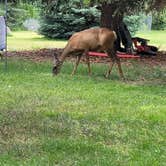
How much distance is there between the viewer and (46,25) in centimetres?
3638

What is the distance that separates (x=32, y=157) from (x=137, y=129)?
2140mm

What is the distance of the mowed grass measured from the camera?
674cm

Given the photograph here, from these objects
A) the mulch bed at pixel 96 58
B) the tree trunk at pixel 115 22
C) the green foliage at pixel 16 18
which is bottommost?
the green foliage at pixel 16 18

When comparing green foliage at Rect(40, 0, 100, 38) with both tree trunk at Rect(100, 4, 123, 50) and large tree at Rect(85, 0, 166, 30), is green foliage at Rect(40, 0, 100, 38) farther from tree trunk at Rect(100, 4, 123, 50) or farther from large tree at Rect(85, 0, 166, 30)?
large tree at Rect(85, 0, 166, 30)

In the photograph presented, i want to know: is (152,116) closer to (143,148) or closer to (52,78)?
(143,148)

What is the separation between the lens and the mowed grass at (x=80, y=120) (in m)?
6.74

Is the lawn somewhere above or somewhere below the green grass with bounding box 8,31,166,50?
above

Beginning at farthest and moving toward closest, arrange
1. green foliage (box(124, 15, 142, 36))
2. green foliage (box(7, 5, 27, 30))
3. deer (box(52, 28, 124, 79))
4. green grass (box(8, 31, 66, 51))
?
1. green foliage (box(7, 5, 27, 30))
2. green foliage (box(124, 15, 142, 36))
3. green grass (box(8, 31, 66, 51))
4. deer (box(52, 28, 124, 79))

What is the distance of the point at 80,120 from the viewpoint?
8766mm

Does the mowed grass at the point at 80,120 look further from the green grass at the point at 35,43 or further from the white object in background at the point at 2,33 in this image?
the green grass at the point at 35,43

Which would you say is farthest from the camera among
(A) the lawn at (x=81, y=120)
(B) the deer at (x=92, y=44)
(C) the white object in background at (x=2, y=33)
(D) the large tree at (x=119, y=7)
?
(D) the large tree at (x=119, y=7)

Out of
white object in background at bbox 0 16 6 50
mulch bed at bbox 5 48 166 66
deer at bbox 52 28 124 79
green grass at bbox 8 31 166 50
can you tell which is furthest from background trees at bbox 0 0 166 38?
mulch bed at bbox 5 48 166 66

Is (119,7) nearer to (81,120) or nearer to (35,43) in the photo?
(81,120)

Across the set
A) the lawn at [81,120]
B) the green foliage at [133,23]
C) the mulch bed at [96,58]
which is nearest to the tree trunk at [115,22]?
the mulch bed at [96,58]
